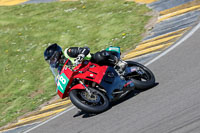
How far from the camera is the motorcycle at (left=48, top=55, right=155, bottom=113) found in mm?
7305

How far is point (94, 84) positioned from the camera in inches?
297

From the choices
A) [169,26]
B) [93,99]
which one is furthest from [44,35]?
[93,99]

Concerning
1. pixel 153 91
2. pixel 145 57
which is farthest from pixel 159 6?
pixel 153 91

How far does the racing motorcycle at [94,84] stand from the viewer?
7305 mm

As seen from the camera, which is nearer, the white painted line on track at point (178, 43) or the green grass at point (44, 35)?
the white painted line on track at point (178, 43)

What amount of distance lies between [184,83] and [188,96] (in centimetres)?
80

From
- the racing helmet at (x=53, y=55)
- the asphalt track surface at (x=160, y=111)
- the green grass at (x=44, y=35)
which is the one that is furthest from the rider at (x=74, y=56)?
the green grass at (x=44, y=35)

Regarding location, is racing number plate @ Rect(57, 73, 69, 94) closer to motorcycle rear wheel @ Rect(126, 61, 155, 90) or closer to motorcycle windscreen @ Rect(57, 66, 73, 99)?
A: motorcycle windscreen @ Rect(57, 66, 73, 99)

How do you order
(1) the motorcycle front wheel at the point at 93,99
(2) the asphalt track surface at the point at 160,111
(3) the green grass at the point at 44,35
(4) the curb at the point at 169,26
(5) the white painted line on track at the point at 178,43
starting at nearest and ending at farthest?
(2) the asphalt track surface at the point at 160,111
(1) the motorcycle front wheel at the point at 93,99
(5) the white painted line on track at the point at 178,43
(4) the curb at the point at 169,26
(3) the green grass at the point at 44,35

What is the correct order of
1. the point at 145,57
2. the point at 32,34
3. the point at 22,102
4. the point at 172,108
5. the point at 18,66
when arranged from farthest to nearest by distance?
the point at 32,34, the point at 18,66, the point at 22,102, the point at 145,57, the point at 172,108

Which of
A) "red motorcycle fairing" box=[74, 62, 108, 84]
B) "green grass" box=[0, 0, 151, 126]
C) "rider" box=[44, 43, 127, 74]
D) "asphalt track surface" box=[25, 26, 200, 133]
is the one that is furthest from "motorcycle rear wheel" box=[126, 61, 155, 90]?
"green grass" box=[0, 0, 151, 126]

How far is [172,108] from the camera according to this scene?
6352 mm

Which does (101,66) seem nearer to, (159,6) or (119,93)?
(119,93)

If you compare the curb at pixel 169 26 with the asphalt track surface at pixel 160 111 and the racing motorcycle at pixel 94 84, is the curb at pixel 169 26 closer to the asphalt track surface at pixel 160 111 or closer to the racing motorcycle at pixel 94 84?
the asphalt track surface at pixel 160 111
